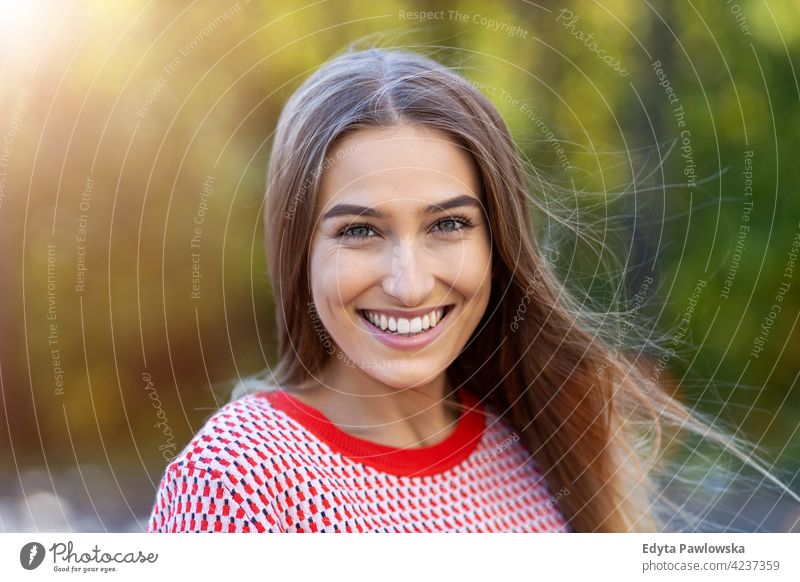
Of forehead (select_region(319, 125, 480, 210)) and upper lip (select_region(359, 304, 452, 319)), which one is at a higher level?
forehead (select_region(319, 125, 480, 210))

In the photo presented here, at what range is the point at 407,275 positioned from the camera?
81 centimetres

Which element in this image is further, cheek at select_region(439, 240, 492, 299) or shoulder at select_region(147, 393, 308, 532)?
cheek at select_region(439, 240, 492, 299)

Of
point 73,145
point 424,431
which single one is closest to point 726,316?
point 424,431

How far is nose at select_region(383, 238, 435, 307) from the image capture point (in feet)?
2.67

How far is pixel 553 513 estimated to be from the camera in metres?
0.96

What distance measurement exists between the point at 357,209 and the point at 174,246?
63 cm

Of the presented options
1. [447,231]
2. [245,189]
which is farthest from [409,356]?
[245,189]

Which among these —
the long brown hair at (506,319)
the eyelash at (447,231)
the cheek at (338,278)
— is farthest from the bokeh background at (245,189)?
the cheek at (338,278)

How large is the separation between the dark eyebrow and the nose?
4 cm

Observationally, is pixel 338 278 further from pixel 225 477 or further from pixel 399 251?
pixel 225 477

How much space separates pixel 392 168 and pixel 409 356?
199mm
